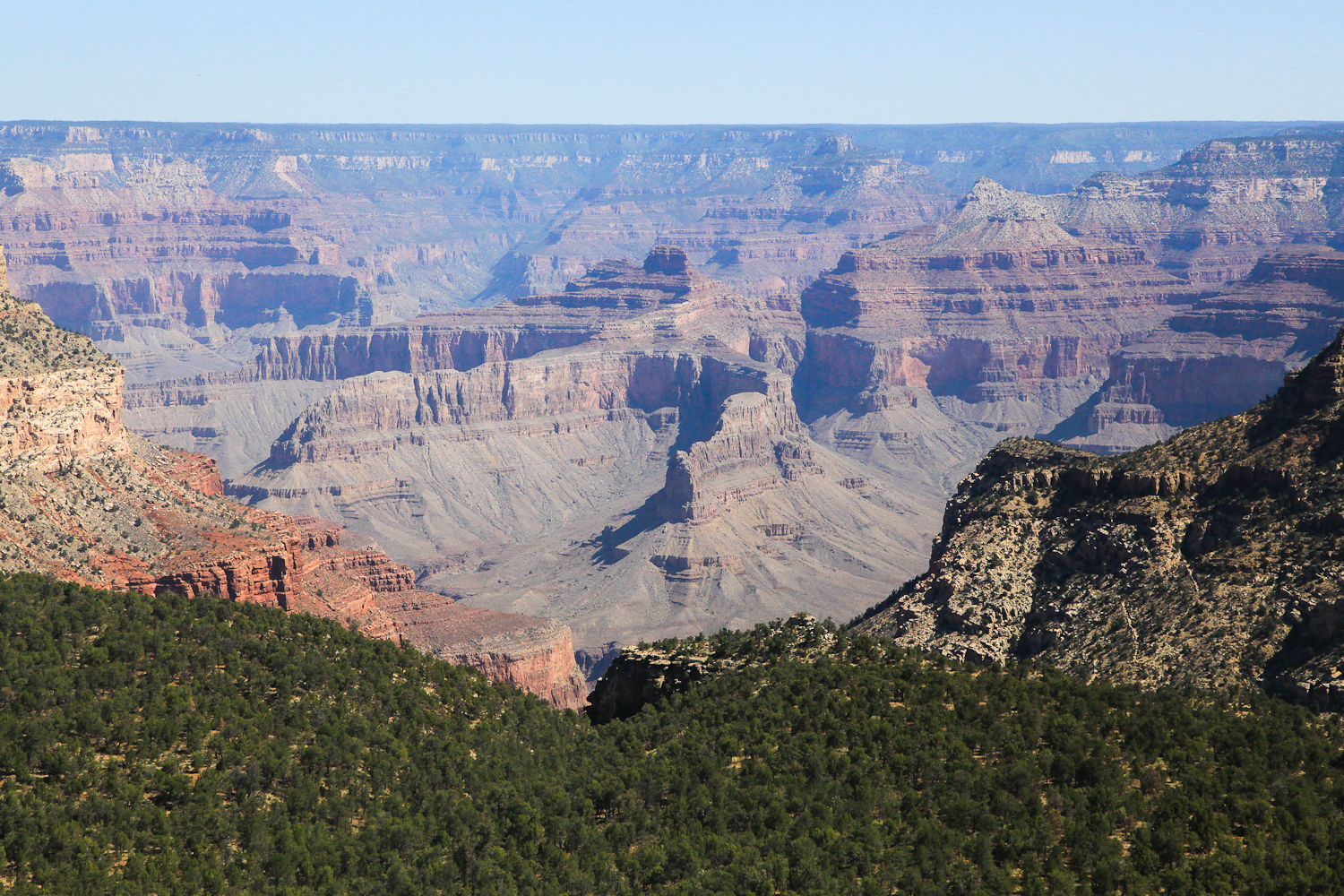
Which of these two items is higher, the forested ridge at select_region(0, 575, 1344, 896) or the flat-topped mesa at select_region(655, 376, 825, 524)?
the forested ridge at select_region(0, 575, 1344, 896)

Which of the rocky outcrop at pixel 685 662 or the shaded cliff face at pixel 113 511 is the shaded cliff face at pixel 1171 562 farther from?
the shaded cliff face at pixel 113 511

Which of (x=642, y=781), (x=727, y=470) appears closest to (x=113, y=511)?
(x=642, y=781)

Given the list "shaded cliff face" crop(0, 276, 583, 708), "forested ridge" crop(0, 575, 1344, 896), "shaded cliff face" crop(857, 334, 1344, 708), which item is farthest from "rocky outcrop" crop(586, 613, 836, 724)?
"shaded cliff face" crop(0, 276, 583, 708)

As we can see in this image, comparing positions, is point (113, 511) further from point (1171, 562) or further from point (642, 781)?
point (1171, 562)

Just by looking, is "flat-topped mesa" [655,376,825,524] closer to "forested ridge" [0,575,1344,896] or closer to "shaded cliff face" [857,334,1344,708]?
"shaded cliff face" [857,334,1344,708]

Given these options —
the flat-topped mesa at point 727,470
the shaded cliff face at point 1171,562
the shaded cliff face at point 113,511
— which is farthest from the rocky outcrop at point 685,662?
the flat-topped mesa at point 727,470

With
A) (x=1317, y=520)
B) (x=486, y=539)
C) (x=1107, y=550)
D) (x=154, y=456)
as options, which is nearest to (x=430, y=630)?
(x=154, y=456)
